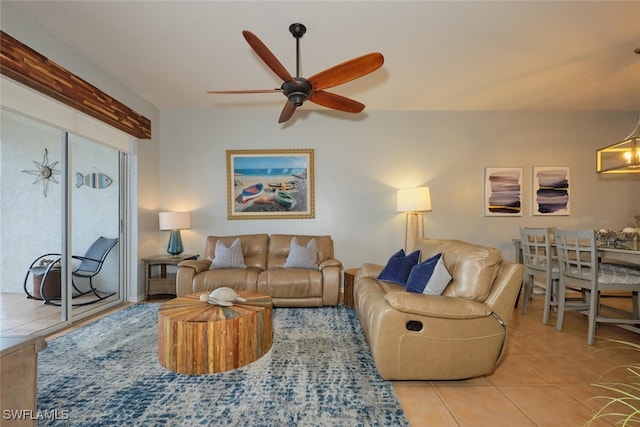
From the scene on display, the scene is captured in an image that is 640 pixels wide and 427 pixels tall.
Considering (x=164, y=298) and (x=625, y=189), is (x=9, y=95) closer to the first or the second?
(x=164, y=298)

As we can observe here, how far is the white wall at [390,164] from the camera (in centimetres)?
443

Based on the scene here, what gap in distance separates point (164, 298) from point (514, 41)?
4.91 meters

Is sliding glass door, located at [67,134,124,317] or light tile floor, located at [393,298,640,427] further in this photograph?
sliding glass door, located at [67,134,124,317]

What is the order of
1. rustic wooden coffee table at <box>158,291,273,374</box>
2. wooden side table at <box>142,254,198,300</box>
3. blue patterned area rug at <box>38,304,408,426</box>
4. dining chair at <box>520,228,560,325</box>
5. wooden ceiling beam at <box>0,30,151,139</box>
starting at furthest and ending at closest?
wooden side table at <box>142,254,198,300</box> < dining chair at <box>520,228,560,325</box> < wooden ceiling beam at <box>0,30,151,139</box> < rustic wooden coffee table at <box>158,291,273,374</box> < blue patterned area rug at <box>38,304,408,426</box>

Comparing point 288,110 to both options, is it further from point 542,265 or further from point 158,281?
point 542,265

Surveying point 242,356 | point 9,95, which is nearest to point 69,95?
point 9,95

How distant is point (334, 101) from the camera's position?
2.70m

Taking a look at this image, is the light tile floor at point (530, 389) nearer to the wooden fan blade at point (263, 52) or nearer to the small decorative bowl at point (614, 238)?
the small decorative bowl at point (614, 238)

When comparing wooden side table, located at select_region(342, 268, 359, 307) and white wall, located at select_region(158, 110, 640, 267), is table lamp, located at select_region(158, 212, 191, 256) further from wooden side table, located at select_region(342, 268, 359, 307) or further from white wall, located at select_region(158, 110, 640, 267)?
wooden side table, located at select_region(342, 268, 359, 307)

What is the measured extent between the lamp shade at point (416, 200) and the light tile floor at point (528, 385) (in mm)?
1658

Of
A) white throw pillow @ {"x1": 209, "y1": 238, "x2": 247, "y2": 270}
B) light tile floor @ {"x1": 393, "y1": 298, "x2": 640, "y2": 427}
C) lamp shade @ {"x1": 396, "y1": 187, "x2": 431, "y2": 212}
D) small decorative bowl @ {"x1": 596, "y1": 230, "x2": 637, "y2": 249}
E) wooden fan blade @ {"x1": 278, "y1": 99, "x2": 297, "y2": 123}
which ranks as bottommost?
light tile floor @ {"x1": 393, "y1": 298, "x2": 640, "y2": 427}

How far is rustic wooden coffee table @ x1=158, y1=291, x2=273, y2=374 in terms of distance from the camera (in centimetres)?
199

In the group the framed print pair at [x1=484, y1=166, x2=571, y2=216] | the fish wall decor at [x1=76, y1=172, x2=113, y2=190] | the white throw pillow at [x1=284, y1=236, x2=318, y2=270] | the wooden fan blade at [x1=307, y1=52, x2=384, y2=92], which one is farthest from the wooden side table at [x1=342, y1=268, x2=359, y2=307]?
the fish wall decor at [x1=76, y1=172, x2=113, y2=190]

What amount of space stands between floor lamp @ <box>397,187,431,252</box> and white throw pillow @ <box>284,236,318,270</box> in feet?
4.25
